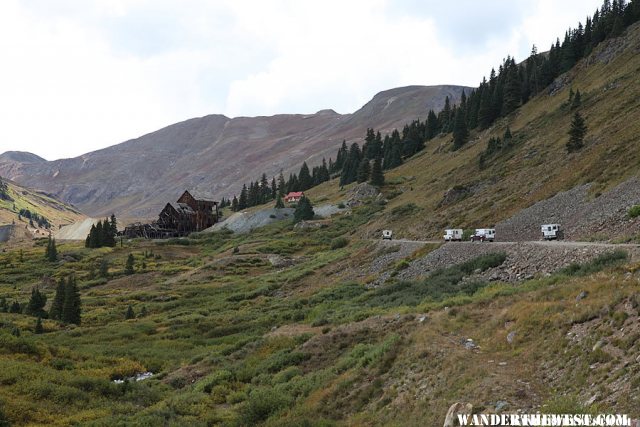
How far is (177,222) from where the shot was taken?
150750 millimetres

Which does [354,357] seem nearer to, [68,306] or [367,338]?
[367,338]

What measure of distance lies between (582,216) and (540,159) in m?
34.1

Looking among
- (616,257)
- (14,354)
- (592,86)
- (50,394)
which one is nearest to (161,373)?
(50,394)

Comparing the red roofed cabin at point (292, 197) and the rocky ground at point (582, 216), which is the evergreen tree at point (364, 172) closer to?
the red roofed cabin at point (292, 197)

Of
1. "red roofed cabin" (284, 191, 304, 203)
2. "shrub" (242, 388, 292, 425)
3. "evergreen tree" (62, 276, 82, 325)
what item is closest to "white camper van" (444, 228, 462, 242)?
"shrub" (242, 388, 292, 425)

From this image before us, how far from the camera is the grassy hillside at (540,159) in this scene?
5612 cm

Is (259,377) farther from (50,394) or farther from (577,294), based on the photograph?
(577,294)

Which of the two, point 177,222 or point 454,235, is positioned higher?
point 177,222

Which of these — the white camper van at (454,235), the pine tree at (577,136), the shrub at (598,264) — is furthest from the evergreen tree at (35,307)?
the pine tree at (577,136)

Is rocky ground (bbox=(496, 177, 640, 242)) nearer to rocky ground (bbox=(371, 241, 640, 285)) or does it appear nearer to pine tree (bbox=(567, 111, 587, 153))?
rocky ground (bbox=(371, 241, 640, 285))

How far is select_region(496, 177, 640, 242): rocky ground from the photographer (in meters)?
34.6

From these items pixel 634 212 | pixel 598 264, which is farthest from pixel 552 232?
pixel 598 264

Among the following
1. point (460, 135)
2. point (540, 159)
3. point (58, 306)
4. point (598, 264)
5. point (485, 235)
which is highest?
point (460, 135)

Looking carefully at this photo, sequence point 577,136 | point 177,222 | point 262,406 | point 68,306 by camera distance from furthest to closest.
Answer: point 177,222
point 577,136
point 68,306
point 262,406
